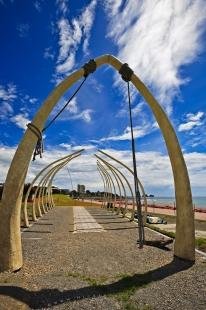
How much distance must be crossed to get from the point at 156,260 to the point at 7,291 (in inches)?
186

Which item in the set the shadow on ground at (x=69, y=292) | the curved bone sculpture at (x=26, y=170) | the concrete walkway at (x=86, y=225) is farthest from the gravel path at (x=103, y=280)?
the concrete walkway at (x=86, y=225)

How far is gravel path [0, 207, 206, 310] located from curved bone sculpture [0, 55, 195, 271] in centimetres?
49

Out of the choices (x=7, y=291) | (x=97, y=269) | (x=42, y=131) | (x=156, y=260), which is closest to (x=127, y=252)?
(x=156, y=260)

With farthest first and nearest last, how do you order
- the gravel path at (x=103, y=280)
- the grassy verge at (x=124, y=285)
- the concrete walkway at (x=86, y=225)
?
the concrete walkway at (x=86, y=225) → the gravel path at (x=103, y=280) → the grassy verge at (x=124, y=285)

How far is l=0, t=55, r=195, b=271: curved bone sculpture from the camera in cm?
901

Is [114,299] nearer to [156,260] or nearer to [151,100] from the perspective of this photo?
[156,260]

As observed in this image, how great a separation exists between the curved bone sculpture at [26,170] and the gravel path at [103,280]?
1.62ft

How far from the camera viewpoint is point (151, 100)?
11.5 metres

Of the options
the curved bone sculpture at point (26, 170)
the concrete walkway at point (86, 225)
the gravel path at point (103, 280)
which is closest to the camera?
the gravel path at point (103, 280)

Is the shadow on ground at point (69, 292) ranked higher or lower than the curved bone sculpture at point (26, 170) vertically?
lower

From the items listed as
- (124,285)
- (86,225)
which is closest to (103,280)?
(124,285)

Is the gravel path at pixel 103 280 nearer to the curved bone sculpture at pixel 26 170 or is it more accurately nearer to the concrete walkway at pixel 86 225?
Answer: the curved bone sculpture at pixel 26 170

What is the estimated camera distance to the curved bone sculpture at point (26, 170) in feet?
29.6

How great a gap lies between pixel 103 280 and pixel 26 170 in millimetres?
3401
